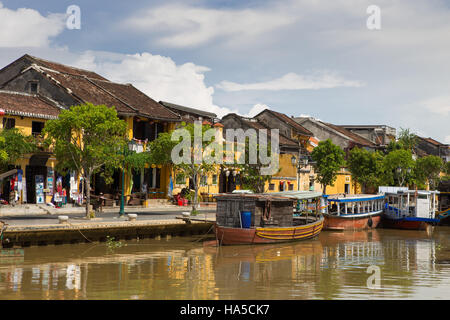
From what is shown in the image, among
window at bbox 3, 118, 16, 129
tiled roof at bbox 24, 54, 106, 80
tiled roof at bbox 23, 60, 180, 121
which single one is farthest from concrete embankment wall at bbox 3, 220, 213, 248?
tiled roof at bbox 24, 54, 106, 80

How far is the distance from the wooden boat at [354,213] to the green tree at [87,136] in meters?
16.3

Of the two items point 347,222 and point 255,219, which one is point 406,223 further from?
point 255,219

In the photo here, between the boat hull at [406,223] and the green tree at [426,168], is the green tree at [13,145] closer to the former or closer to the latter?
the boat hull at [406,223]

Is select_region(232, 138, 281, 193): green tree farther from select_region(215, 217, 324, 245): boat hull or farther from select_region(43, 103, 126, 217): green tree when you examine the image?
select_region(43, 103, 126, 217): green tree

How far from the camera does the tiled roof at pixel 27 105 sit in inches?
1358

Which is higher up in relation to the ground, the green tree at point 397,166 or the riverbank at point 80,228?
the green tree at point 397,166

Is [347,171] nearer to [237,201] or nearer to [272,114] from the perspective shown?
[272,114]

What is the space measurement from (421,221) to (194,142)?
59.5 feet

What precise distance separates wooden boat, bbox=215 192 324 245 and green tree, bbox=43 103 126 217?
6664 mm

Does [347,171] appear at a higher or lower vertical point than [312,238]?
higher

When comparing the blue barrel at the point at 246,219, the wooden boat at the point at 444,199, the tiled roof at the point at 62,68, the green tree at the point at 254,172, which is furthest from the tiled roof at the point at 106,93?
the wooden boat at the point at 444,199

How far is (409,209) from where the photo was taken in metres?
44.2

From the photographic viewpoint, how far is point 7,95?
1451 inches
